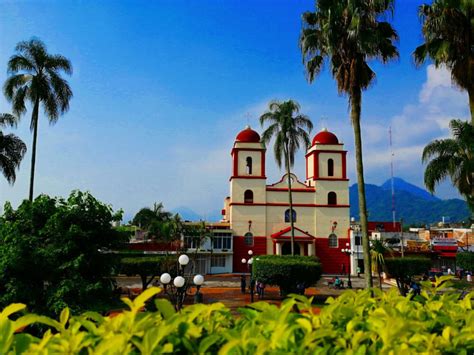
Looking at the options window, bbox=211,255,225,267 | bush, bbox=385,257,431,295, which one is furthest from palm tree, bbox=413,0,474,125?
window, bbox=211,255,225,267

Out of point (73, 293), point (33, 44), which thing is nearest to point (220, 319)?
point (73, 293)

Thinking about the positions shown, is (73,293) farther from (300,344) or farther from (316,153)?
(316,153)

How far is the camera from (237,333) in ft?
8.23

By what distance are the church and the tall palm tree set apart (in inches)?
889

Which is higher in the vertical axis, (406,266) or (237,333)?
(237,333)

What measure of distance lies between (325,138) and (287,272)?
2235 centimetres

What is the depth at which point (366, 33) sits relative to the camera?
1553 cm

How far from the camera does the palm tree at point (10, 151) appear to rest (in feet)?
81.9

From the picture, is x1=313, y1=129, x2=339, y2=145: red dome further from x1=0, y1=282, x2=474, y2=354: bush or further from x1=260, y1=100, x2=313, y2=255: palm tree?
x1=0, y1=282, x2=474, y2=354: bush

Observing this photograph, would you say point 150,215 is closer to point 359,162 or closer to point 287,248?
point 287,248

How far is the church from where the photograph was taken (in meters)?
39.1

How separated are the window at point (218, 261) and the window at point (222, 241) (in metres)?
1.00

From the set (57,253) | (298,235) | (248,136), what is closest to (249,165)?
(248,136)

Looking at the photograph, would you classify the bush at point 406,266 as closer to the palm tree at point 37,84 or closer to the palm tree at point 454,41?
the palm tree at point 454,41
